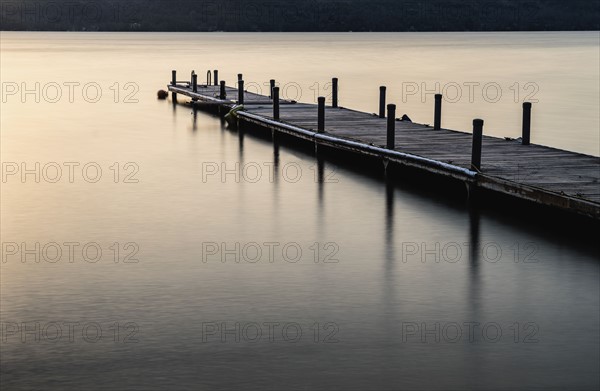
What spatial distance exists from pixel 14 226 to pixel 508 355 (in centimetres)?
1133

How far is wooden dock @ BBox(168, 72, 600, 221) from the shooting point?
17766 millimetres

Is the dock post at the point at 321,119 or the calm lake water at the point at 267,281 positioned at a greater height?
the dock post at the point at 321,119

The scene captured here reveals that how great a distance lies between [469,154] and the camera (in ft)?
72.5

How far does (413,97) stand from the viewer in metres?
58.2

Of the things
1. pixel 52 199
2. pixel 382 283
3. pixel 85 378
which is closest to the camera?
pixel 85 378

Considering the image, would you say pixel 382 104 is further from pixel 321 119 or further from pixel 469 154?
pixel 469 154

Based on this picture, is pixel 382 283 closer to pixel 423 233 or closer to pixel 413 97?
pixel 423 233

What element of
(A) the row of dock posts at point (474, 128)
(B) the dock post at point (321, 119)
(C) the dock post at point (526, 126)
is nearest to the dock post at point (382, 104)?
(A) the row of dock posts at point (474, 128)

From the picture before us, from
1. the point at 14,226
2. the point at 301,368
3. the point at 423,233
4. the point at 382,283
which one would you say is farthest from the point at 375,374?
the point at 14,226

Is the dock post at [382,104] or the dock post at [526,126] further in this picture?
the dock post at [382,104]

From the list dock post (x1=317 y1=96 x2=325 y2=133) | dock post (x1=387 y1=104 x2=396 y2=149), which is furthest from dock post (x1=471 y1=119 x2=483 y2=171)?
dock post (x1=317 y1=96 x2=325 y2=133)

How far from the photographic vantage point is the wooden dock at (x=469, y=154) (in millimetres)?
17766

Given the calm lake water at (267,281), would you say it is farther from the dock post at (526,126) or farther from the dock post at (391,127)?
the dock post at (526,126)

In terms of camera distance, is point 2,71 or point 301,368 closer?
point 301,368
